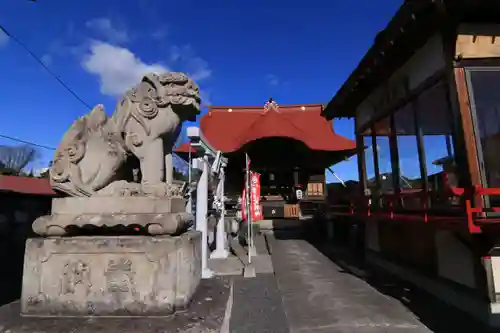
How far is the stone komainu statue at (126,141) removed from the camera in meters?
2.88

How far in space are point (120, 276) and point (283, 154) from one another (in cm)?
1283

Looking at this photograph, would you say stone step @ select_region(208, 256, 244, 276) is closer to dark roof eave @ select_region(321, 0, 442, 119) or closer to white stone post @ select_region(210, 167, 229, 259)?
white stone post @ select_region(210, 167, 229, 259)

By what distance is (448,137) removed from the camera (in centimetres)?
480

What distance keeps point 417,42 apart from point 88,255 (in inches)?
230

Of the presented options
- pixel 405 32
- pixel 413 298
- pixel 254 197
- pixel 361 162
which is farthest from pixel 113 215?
pixel 254 197

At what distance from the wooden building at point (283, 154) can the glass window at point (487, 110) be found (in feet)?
27.3

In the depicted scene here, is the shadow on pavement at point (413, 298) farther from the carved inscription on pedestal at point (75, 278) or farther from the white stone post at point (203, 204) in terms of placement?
the carved inscription on pedestal at point (75, 278)

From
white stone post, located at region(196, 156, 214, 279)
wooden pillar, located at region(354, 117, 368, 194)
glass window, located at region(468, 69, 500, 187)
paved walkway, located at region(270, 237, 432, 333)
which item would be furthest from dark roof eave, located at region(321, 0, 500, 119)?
paved walkway, located at region(270, 237, 432, 333)

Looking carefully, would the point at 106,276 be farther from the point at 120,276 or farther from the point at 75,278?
the point at 75,278

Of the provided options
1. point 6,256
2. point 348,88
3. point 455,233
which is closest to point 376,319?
point 455,233

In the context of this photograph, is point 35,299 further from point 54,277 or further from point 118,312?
point 118,312

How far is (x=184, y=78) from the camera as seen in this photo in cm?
306

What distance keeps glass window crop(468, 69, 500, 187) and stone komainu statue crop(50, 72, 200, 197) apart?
156 inches

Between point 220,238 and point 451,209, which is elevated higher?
point 451,209
